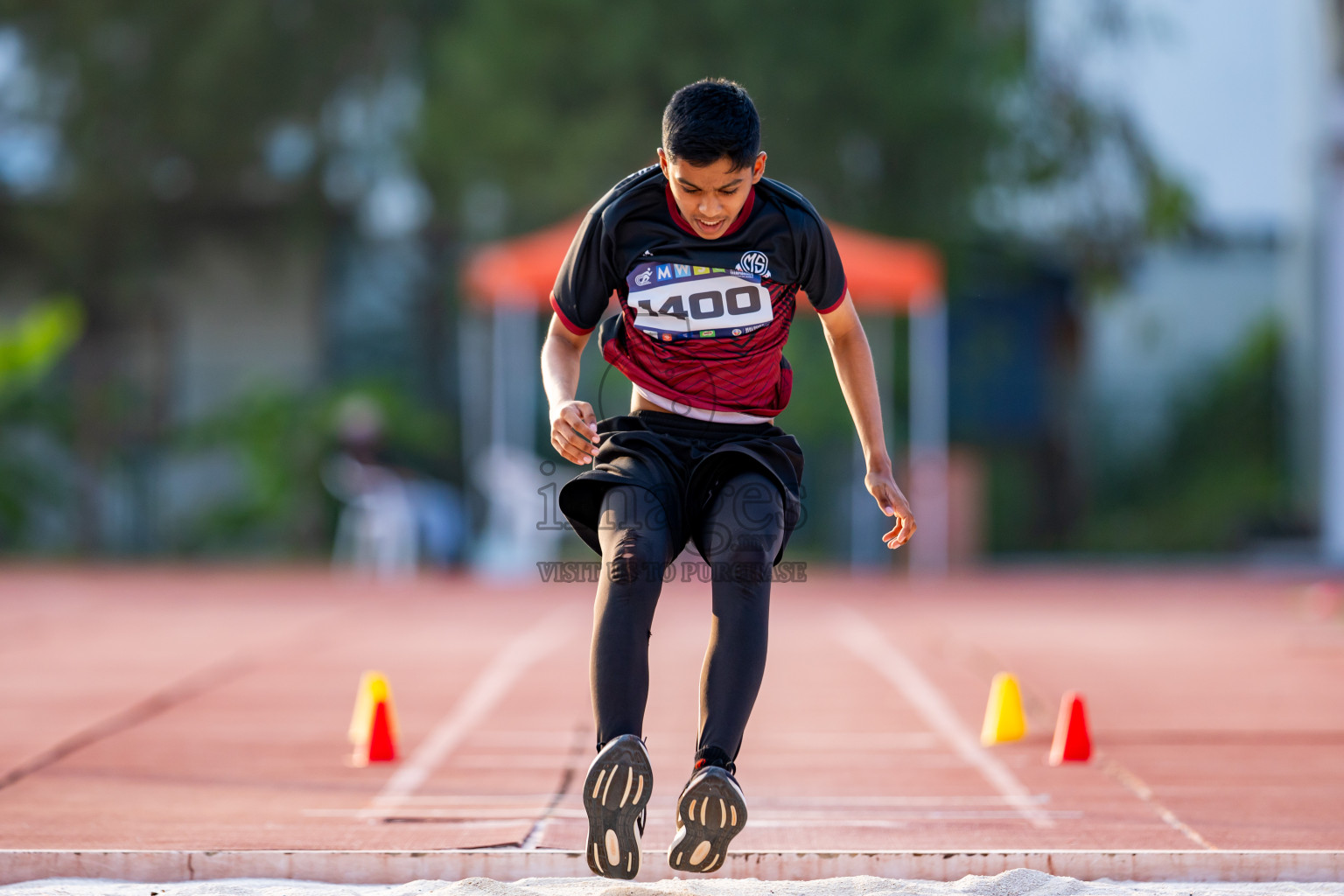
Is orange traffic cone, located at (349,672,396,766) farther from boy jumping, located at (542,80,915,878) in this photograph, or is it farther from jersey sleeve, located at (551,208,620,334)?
jersey sleeve, located at (551,208,620,334)

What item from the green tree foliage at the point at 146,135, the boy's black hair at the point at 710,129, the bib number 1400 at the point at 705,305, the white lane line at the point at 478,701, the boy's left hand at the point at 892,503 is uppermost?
the green tree foliage at the point at 146,135

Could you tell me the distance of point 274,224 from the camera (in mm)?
19219

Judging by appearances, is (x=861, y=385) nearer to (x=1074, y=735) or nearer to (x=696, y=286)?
(x=696, y=286)

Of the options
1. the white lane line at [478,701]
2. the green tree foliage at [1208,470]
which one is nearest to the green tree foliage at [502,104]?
the green tree foliage at [1208,470]

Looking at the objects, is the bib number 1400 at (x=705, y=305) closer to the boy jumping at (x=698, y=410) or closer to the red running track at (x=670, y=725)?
the boy jumping at (x=698, y=410)

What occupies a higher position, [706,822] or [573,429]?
[573,429]

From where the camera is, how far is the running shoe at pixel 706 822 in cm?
324

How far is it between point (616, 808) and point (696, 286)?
119 centimetres

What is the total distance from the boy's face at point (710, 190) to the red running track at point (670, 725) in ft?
5.36

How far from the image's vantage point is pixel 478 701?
7324 millimetres

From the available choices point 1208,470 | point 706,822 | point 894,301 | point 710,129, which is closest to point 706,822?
point 706,822

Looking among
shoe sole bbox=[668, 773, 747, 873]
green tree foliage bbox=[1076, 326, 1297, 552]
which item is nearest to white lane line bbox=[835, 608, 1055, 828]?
shoe sole bbox=[668, 773, 747, 873]

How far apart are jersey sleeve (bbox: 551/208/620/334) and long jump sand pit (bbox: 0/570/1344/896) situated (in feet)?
4.15

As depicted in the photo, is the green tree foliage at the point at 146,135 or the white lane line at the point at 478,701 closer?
the white lane line at the point at 478,701
